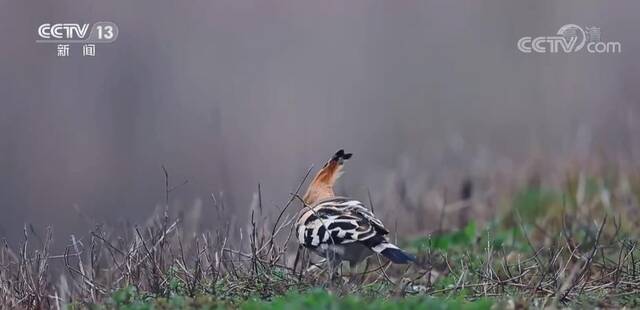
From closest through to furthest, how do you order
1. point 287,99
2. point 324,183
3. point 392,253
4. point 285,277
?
1. point 392,253
2. point 285,277
3. point 324,183
4. point 287,99

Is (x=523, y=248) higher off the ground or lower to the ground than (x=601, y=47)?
lower

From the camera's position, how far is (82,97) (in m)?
11.9

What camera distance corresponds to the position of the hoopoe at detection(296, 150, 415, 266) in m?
6.14

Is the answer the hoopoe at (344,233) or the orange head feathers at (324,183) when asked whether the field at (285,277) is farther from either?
the orange head feathers at (324,183)

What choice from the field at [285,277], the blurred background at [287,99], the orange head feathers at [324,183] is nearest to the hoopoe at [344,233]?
the field at [285,277]

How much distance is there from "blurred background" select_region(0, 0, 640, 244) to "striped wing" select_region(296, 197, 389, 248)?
3.40 m

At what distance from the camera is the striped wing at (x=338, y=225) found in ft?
20.3

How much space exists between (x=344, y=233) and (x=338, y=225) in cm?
7

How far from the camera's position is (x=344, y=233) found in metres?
6.18

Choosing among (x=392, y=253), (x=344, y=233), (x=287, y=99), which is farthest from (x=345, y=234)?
(x=287, y=99)

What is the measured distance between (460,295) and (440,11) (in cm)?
795

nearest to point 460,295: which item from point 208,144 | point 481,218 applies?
point 481,218

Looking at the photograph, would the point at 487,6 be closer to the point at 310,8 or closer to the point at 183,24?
the point at 310,8

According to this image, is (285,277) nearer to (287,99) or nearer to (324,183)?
(324,183)
